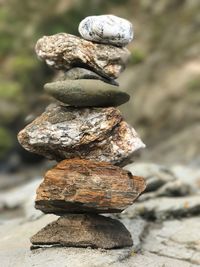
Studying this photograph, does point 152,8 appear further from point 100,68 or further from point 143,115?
point 100,68

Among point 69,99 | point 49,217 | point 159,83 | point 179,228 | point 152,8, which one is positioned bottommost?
point 179,228

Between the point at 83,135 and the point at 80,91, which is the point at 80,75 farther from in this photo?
the point at 83,135

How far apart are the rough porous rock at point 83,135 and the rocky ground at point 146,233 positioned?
144cm

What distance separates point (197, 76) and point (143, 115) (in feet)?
10.9

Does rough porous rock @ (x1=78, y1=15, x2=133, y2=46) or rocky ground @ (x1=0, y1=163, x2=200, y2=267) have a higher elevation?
rough porous rock @ (x1=78, y1=15, x2=133, y2=46)

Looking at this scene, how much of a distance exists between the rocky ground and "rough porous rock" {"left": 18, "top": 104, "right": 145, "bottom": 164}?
144cm

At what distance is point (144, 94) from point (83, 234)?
67.8ft

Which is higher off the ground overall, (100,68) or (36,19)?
(36,19)

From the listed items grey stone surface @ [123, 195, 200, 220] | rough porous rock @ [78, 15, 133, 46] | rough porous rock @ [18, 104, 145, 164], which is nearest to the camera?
rough porous rock @ [18, 104, 145, 164]

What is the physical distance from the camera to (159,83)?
2834 centimetres

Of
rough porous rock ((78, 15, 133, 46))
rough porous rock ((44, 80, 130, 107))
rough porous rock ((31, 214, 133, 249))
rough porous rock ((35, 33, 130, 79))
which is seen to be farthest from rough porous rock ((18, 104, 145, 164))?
rough porous rock ((78, 15, 133, 46))

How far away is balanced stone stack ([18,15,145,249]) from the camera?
313 inches

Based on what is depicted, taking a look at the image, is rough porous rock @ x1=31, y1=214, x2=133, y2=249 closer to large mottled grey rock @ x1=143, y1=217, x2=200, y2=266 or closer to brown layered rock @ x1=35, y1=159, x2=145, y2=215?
brown layered rock @ x1=35, y1=159, x2=145, y2=215

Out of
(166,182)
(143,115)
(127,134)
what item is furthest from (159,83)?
(127,134)
